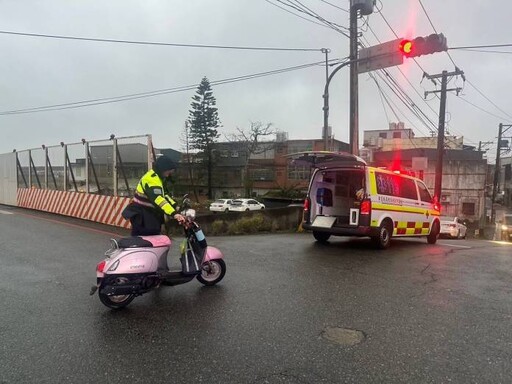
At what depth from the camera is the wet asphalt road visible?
336cm

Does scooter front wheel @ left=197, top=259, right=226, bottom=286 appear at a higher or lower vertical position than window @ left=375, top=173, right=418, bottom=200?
lower

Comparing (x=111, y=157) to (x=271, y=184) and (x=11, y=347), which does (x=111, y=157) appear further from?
Answer: (x=271, y=184)

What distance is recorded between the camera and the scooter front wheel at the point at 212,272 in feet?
19.4

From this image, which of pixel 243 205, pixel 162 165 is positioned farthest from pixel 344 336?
pixel 243 205

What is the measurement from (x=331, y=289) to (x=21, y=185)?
828 inches

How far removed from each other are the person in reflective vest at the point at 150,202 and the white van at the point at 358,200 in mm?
4901

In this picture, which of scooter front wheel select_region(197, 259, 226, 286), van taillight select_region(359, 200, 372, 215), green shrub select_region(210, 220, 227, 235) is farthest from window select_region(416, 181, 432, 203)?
scooter front wheel select_region(197, 259, 226, 286)

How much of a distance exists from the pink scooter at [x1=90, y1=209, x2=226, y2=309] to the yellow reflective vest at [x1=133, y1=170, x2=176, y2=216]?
0.29 metres

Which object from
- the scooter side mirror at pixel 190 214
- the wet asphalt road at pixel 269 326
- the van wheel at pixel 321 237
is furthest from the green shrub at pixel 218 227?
the scooter side mirror at pixel 190 214

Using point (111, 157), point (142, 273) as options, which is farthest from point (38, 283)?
point (111, 157)

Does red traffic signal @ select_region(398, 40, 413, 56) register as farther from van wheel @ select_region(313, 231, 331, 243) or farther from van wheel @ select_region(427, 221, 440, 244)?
van wheel @ select_region(313, 231, 331, 243)

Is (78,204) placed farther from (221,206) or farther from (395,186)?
(221,206)

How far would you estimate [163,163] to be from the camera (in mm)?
5398

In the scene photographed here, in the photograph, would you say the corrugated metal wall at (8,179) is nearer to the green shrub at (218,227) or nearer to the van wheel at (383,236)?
the green shrub at (218,227)
